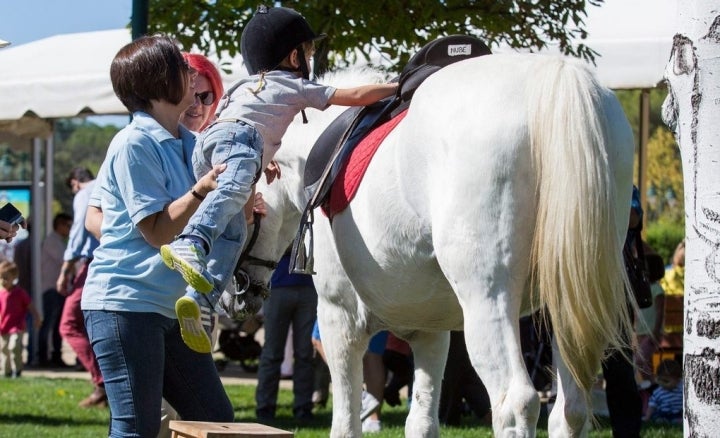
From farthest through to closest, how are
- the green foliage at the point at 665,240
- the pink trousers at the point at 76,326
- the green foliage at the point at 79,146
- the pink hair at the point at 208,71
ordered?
the green foliage at the point at 79,146 < the green foliage at the point at 665,240 < the pink trousers at the point at 76,326 < the pink hair at the point at 208,71

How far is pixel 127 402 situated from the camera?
3406mm

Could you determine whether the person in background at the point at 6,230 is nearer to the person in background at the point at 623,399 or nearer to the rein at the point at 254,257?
the rein at the point at 254,257

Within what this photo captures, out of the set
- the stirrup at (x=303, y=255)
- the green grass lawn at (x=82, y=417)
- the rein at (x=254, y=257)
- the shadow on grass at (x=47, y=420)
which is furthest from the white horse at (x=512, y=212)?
the shadow on grass at (x=47, y=420)

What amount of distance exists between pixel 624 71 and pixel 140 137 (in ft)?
17.7

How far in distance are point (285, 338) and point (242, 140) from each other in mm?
5148

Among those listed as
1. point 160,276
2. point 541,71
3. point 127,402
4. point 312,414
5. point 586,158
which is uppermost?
point 541,71

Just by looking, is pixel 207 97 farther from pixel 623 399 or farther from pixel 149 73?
pixel 623 399

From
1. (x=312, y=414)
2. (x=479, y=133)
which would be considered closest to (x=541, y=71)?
(x=479, y=133)

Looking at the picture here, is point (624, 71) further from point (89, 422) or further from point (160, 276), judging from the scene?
point (160, 276)

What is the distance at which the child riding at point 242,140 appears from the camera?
134 inches

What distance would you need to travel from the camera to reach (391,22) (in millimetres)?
7453

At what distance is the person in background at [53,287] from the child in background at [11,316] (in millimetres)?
1462

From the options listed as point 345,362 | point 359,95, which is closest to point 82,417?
point 345,362

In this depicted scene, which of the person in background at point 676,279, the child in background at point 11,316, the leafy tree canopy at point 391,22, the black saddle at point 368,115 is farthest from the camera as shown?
the child in background at point 11,316
